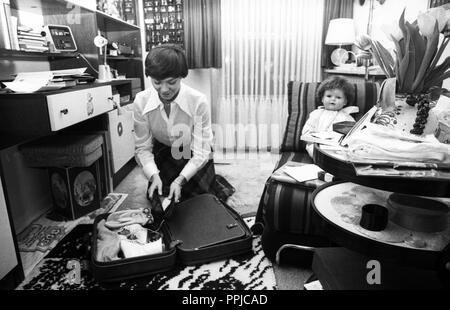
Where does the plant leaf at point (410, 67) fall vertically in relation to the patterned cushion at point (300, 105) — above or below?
above

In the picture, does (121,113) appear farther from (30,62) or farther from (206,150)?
(206,150)

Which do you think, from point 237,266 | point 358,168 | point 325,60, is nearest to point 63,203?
point 237,266

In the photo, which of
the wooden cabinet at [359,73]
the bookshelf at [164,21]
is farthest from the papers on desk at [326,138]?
the bookshelf at [164,21]

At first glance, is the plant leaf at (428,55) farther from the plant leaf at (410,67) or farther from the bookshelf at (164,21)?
the bookshelf at (164,21)

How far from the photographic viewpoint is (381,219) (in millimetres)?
883

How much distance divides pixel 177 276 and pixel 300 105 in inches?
53.7

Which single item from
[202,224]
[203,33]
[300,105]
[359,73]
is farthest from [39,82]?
[359,73]

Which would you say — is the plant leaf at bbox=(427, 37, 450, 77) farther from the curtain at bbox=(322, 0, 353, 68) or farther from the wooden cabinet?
the curtain at bbox=(322, 0, 353, 68)

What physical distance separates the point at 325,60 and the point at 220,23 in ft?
3.49

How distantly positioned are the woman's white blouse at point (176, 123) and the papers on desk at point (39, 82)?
0.40 metres

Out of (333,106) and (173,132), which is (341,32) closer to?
(333,106)

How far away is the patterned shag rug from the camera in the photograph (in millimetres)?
1383

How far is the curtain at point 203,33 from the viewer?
3023mm

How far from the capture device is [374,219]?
88cm
